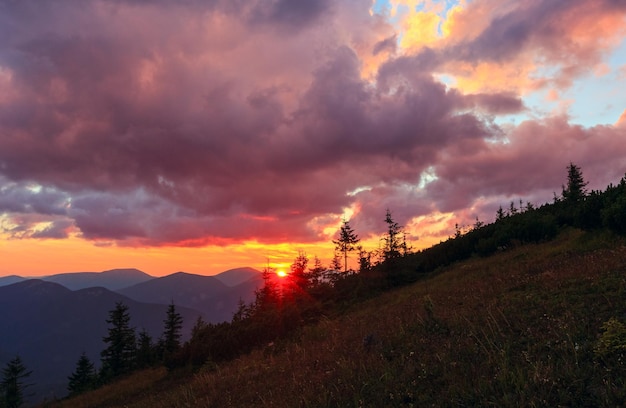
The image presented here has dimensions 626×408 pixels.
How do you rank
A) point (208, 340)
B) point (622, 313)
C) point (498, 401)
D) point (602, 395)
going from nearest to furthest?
point (602, 395), point (498, 401), point (622, 313), point (208, 340)

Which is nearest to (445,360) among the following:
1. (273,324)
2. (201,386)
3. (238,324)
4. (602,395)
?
(602,395)

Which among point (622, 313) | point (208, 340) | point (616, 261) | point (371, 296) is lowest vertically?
point (208, 340)

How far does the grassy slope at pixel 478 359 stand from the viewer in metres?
5.27

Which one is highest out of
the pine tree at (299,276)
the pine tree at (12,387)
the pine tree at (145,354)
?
the pine tree at (299,276)

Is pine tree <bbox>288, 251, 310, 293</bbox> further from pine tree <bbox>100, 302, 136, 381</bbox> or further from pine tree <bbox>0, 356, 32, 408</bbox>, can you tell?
pine tree <bbox>0, 356, 32, 408</bbox>

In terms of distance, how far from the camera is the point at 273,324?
864 inches

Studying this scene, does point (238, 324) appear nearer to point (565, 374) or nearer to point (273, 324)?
point (273, 324)

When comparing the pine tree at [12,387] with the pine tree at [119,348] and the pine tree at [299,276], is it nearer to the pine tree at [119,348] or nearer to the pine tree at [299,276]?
the pine tree at [119,348]

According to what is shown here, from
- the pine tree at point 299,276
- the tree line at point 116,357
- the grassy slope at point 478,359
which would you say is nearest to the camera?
the grassy slope at point 478,359

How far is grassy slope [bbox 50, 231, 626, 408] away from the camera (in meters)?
5.27

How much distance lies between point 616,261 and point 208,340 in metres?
22.3

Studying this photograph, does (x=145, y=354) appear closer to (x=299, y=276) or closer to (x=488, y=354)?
(x=299, y=276)

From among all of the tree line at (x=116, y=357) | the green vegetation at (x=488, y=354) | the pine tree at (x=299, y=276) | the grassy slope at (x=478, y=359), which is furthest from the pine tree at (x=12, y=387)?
the grassy slope at (x=478, y=359)

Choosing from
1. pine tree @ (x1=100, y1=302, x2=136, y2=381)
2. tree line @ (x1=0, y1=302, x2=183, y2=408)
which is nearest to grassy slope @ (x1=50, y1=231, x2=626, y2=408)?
tree line @ (x1=0, y1=302, x2=183, y2=408)
